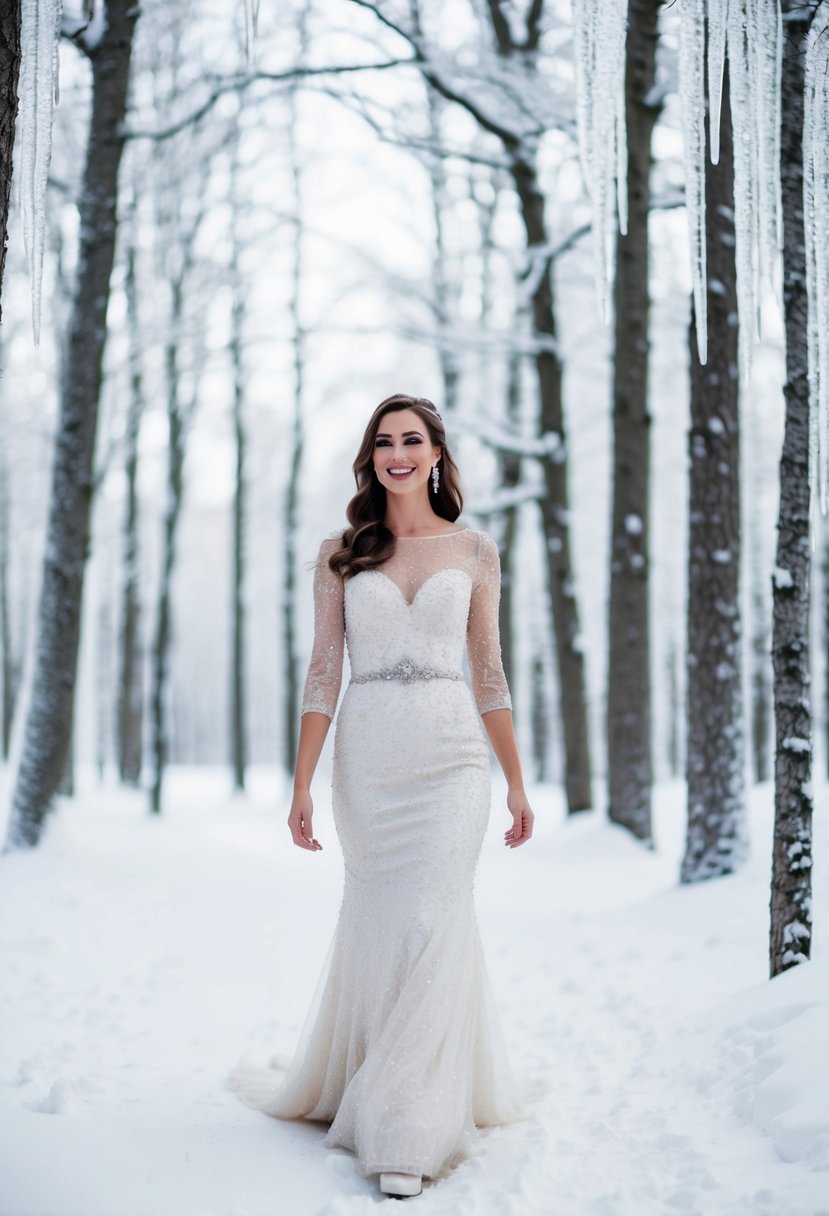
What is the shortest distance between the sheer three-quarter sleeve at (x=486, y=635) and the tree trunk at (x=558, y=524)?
718 centimetres

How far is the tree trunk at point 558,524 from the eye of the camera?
10.8 meters

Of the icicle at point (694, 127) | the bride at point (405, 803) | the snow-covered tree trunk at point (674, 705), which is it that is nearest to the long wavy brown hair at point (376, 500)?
the bride at point (405, 803)

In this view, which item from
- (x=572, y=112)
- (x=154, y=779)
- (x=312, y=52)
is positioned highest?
(x=312, y=52)

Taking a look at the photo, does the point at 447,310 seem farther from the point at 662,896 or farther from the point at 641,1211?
the point at 641,1211

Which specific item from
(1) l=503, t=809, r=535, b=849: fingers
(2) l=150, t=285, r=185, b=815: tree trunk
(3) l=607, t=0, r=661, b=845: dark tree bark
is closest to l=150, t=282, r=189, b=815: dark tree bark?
(2) l=150, t=285, r=185, b=815: tree trunk

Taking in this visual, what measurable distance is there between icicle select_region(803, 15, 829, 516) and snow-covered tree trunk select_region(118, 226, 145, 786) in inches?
344

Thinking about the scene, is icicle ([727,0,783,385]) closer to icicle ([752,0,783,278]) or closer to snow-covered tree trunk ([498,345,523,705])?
icicle ([752,0,783,278])

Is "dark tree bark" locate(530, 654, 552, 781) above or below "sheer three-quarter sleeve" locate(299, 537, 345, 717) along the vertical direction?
below

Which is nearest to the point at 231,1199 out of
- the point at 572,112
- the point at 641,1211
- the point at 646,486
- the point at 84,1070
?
the point at 641,1211

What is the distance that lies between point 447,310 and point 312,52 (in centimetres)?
361

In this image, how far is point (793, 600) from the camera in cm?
425

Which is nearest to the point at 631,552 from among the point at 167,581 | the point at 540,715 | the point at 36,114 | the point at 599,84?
the point at 599,84

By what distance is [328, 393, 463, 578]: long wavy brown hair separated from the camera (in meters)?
3.67

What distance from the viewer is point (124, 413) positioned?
47.0 feet
